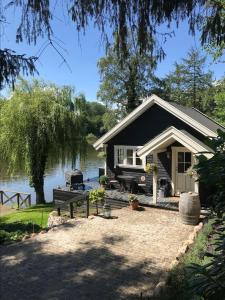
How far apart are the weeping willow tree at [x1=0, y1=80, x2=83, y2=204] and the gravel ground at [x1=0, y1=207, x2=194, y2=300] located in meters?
8.30

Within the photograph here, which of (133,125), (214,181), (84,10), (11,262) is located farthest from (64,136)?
(214,181)

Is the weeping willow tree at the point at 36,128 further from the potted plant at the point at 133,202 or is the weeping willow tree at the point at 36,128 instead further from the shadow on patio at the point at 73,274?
the shadow on patio at the point at 73,274

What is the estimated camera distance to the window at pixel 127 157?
1753cm

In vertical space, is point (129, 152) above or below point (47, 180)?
above

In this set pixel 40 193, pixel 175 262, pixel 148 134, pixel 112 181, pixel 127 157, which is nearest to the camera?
pixel 175 262

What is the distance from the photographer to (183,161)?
1589 cm

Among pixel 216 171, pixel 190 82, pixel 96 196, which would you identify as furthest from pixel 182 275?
pixel 190 82

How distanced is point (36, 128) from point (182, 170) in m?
9.48

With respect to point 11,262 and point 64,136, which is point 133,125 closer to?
point 64,136

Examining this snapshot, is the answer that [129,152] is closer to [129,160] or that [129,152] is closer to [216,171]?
[129,160]

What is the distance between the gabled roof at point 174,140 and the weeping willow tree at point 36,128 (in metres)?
7.39

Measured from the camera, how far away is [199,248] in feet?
28.8

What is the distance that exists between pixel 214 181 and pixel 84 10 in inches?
115

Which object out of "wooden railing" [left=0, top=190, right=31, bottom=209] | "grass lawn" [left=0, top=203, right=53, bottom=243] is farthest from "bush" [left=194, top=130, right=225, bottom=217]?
"wooden railing" [left=0, top=190, right=31, bottom=209]
